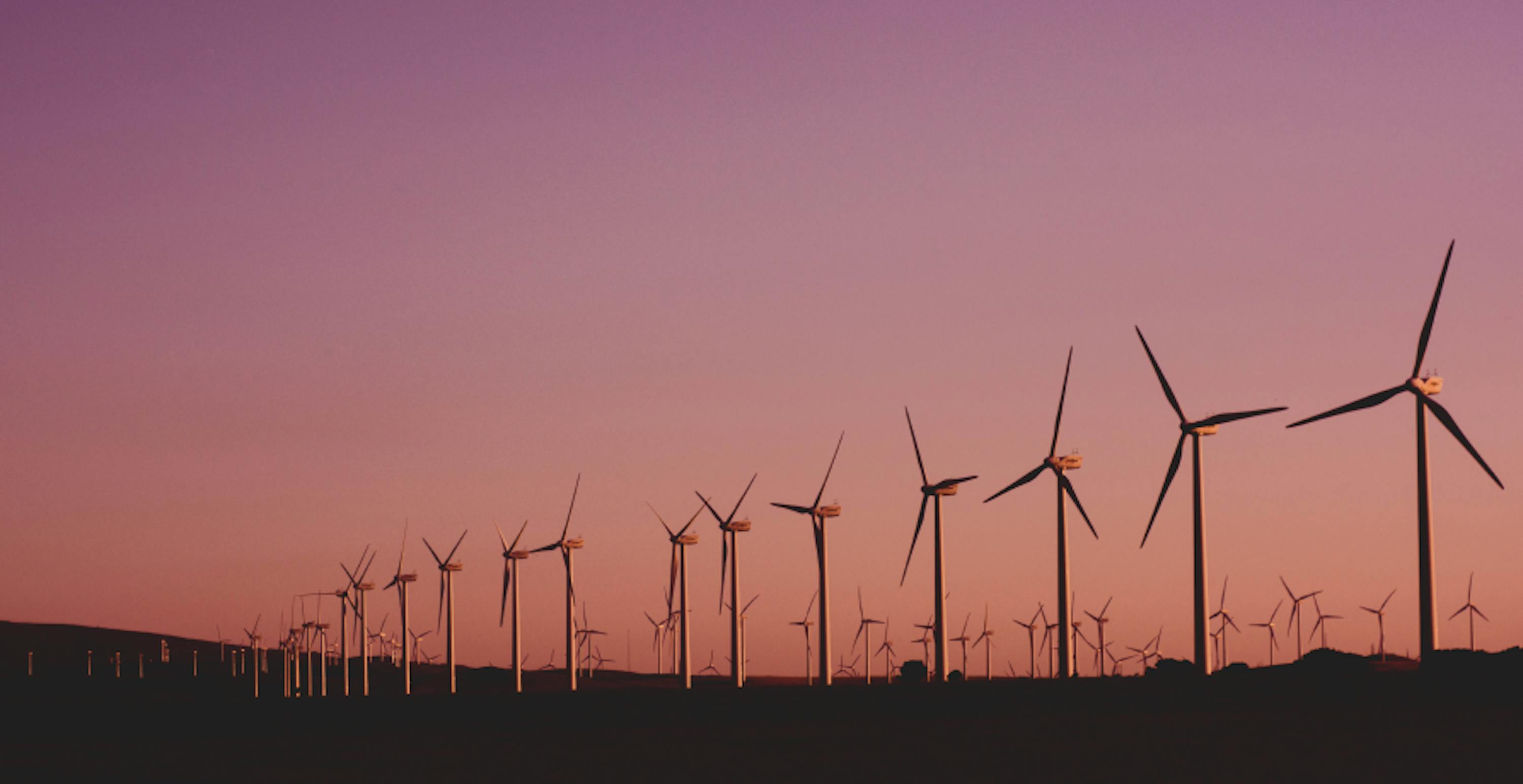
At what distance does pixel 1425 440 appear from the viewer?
86312 mm

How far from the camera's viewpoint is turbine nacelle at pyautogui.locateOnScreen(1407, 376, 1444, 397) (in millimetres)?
91688

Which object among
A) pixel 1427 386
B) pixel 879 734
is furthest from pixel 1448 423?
pixel 879 734

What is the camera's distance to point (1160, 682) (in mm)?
113250

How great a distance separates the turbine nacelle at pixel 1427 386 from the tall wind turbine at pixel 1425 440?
3 centimetres

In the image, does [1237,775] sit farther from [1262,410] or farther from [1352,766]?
[1262,410]

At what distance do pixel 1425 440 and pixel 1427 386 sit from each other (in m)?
6.59

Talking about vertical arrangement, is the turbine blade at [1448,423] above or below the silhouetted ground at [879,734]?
above

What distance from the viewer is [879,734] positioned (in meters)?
79.8

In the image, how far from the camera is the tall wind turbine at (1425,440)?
8425 centimetres

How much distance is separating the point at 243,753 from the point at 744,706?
3414 centimetres

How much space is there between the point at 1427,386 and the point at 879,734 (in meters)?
36.0

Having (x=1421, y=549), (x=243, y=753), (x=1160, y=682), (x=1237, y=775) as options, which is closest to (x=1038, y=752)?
(x=1237, y=775)

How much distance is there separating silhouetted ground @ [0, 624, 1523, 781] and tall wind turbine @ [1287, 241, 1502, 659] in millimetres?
4256

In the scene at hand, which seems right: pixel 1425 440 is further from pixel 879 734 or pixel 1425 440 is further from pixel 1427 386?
pixel 879 734
